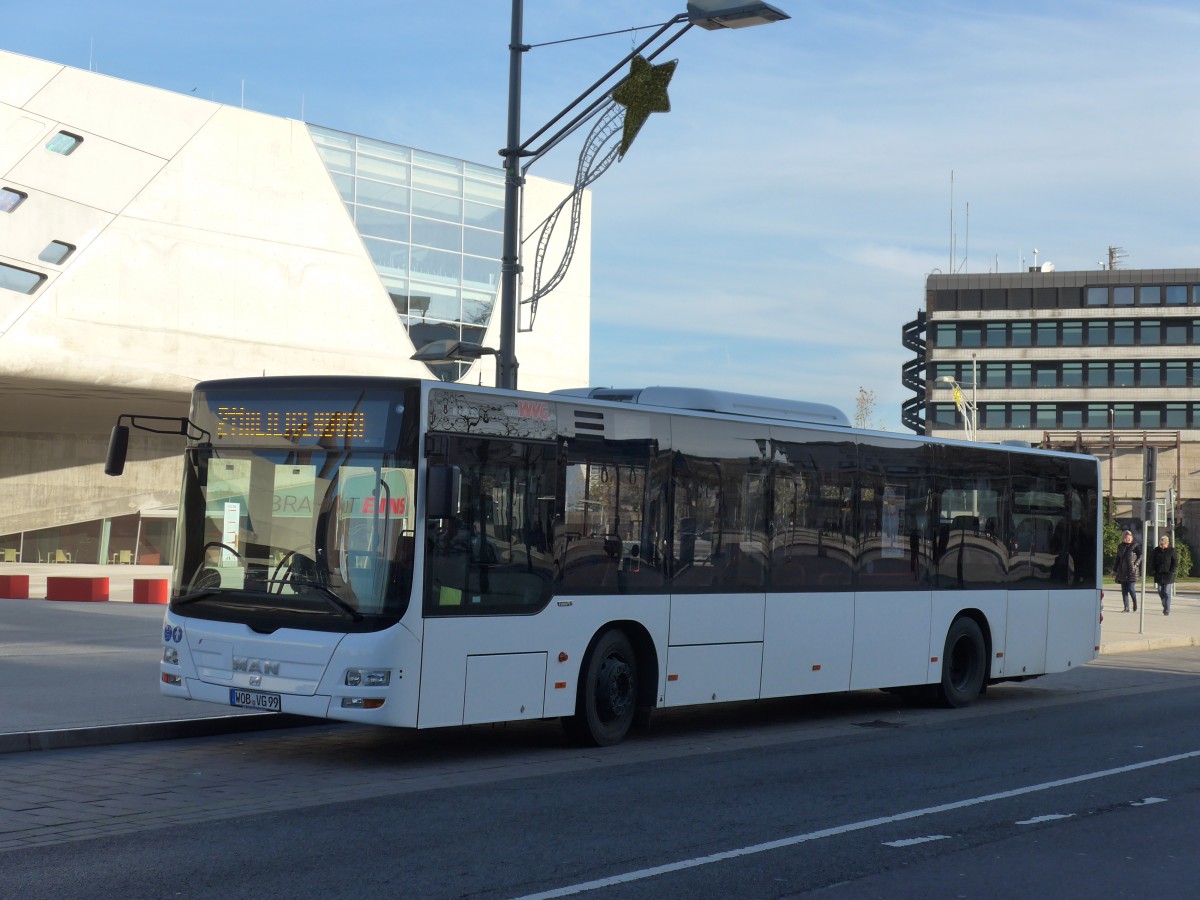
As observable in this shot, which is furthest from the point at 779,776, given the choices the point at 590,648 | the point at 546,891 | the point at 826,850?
the point at 546,891

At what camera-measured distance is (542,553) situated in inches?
440

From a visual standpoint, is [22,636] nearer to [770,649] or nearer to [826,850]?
[770,649]

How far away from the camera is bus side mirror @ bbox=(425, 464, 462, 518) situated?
10.0 meters

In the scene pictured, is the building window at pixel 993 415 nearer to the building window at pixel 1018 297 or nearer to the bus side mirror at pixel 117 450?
the building window at pixel 1018 297

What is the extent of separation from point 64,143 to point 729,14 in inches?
1225

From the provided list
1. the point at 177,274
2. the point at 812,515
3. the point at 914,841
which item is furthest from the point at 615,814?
the point at 177,274

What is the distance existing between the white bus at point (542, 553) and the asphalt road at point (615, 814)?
0.66 meters

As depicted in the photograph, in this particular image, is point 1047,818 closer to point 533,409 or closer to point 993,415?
point 533,409

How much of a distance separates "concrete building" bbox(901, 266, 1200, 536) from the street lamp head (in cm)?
9494

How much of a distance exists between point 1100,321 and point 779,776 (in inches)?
4120

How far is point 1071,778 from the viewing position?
34.4 feet

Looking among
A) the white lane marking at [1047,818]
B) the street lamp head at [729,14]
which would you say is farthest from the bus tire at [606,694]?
the street lamp head at [729,14]

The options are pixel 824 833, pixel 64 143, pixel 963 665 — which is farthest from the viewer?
pixel 64 143

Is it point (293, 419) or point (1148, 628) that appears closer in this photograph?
point (293, 419)
